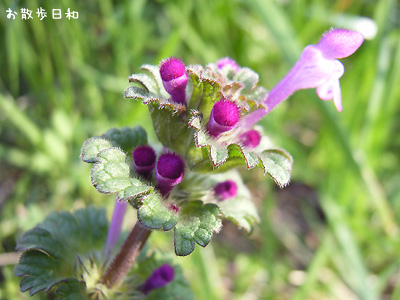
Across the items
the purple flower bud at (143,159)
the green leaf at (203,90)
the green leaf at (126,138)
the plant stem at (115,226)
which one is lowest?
the plant stem at (115,226)

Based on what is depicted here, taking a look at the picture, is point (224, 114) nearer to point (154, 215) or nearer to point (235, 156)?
point (235, 156)

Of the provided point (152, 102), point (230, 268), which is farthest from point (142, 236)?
point (230, 268)

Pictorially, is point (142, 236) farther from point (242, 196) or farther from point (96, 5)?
point (96, 5)

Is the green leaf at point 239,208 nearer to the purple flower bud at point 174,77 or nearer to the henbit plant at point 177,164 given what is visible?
the henbit plant at point 177,164

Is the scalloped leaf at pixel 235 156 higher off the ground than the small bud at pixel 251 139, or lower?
lower

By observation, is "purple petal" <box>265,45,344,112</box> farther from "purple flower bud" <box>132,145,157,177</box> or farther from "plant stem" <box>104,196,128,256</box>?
"plant stem" <box>104,196,128,256</box>

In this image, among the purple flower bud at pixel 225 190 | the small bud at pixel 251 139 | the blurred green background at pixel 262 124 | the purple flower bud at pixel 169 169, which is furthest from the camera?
the blurred green background at pixel 262 124

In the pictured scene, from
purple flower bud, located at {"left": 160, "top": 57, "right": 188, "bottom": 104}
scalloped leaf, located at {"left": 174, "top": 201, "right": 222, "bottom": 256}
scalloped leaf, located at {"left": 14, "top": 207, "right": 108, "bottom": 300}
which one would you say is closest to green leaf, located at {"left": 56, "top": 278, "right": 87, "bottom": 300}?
scalloped leaf, located at {"left": 14, "top": 207, "right": 108, "bottom": 300}

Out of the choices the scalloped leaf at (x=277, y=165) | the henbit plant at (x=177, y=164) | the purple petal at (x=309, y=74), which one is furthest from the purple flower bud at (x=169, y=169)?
the purple petal at (x=309, y=74)
